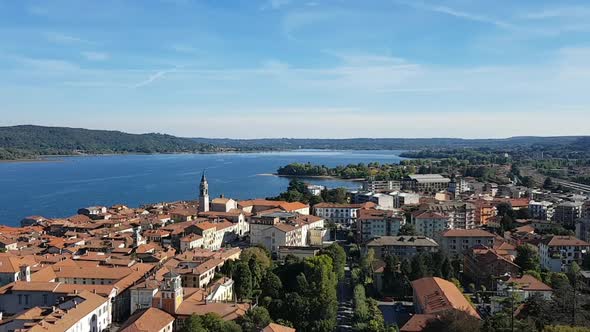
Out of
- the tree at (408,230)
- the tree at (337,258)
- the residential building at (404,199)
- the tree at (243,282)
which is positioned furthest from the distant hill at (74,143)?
the tree at (243,282)

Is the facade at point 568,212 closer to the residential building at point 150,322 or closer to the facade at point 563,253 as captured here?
the facade at point 563,253

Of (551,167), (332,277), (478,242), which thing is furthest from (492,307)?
(551,167)

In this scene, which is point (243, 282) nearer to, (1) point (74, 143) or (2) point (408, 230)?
(2) point (408, 230)

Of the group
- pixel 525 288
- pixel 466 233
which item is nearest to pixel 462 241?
pixel 466 233

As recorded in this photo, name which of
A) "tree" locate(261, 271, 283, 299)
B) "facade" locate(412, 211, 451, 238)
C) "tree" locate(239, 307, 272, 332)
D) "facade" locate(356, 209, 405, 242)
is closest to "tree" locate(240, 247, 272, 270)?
"tree" locate(261, 271, 283, 299)

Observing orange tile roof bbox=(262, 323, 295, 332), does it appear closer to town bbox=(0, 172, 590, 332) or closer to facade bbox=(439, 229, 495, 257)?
town bbox=(0, 172, 590, 332)

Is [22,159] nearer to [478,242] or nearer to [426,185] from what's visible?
[426,185]
